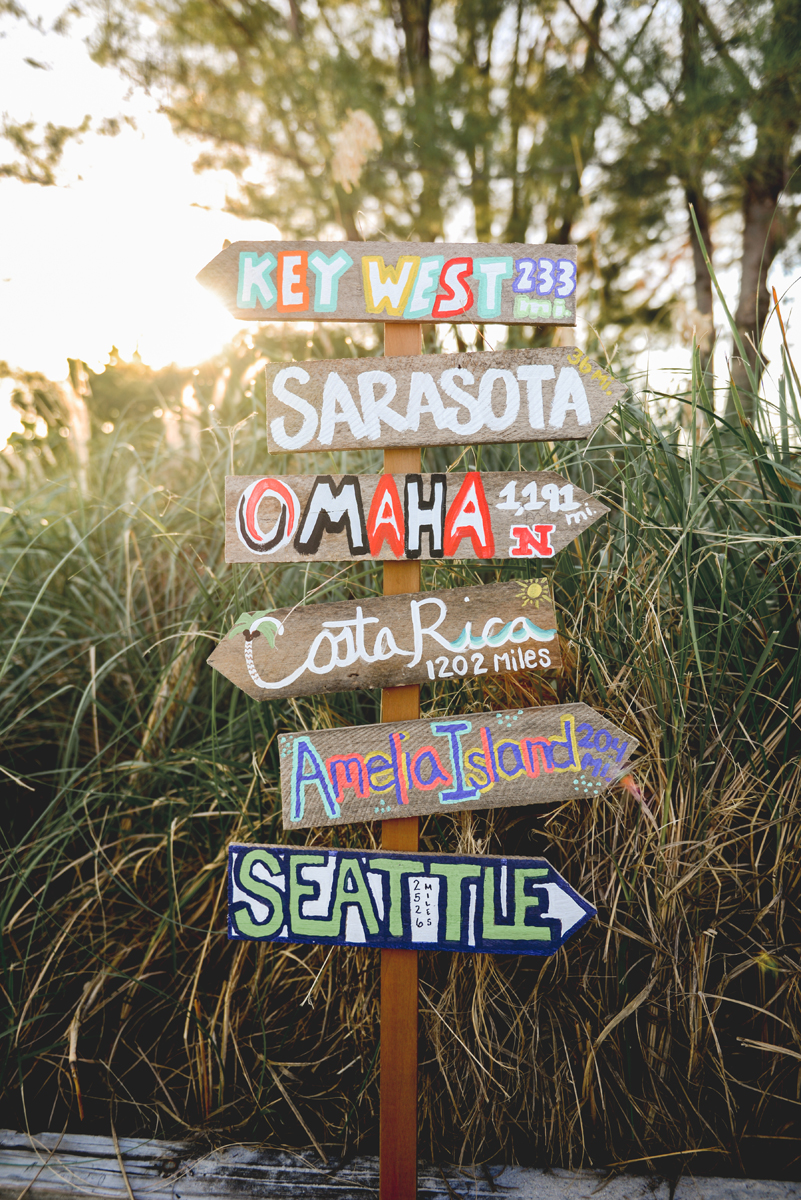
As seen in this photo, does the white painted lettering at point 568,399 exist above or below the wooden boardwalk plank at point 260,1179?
above

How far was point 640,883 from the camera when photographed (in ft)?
4.05

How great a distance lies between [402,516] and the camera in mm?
1107

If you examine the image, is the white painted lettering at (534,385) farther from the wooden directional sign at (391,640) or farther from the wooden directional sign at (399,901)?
the wooden directional sign at (399,901)

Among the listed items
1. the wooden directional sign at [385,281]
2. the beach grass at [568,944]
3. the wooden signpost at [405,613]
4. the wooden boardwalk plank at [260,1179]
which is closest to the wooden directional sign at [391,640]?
the wooden signpost at [405,613]

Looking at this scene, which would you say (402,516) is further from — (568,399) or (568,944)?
(568,944)

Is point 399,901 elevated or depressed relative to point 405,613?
depressed

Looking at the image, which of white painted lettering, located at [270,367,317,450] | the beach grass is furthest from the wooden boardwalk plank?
white painted lettering, located at [270,367,317,450]

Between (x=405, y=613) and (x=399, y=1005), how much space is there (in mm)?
701

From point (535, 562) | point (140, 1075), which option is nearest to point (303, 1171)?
point (140, 1075)

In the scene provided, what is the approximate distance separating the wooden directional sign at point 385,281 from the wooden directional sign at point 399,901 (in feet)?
3.07

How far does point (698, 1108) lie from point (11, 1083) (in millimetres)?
1382

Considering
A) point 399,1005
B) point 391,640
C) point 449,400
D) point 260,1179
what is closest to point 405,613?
point 391,640

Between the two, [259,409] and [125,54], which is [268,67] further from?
[259,409]

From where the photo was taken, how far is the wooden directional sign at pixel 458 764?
1096 millimetres
